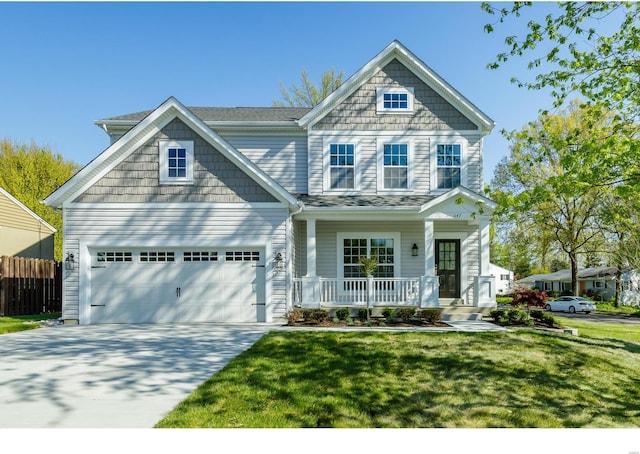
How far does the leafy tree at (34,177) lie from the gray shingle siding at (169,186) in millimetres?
16625

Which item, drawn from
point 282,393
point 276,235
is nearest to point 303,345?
point 282,393

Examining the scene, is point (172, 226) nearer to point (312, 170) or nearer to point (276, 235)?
point (276, 235)

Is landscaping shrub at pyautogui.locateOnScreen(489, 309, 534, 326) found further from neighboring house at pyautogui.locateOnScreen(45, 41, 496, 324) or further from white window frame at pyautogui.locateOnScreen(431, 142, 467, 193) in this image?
white window frame at pyautogui.locateOnScreen(431, 142, 467, 193)

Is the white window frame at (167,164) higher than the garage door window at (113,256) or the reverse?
higher

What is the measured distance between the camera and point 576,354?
27.2 feet

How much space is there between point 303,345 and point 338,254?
22.6 feet

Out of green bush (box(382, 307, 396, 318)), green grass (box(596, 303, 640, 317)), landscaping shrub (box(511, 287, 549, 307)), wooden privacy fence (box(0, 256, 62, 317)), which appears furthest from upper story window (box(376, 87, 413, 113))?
green grass (box(596, 303, 640, 317))

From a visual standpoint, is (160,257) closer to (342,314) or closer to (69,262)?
(69,262)

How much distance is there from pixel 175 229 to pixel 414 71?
9.81m

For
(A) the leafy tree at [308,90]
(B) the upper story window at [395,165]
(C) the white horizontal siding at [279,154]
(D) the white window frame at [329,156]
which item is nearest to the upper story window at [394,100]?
(B) the upper story window at [395,165]

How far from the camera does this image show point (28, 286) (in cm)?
1546

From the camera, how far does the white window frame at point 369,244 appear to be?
15.2 meters

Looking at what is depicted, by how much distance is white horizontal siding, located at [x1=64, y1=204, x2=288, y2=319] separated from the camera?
41.1 feet

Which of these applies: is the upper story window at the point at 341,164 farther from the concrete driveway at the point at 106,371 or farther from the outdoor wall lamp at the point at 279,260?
the concrete driveway at the point at 106,371
